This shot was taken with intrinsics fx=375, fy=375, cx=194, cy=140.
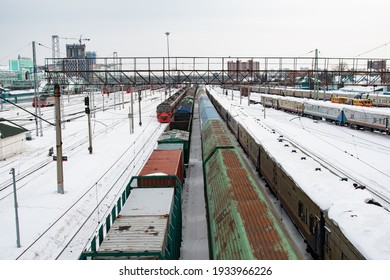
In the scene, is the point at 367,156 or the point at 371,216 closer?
the point at 371,216

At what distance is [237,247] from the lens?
9.55 m

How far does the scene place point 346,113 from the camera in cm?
4691

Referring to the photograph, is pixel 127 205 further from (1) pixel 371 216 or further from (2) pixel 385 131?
(2) pixel 385 131

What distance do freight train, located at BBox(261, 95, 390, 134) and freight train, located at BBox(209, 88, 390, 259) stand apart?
79.8 feet

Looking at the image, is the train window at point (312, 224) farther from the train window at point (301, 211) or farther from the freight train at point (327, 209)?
the train window at point (301, 211)

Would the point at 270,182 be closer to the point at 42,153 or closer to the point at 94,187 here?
the point at 94,187

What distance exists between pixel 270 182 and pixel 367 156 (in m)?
13.6

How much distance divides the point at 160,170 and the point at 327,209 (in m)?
8.77

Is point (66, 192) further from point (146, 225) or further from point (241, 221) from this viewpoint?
point (241, 221)

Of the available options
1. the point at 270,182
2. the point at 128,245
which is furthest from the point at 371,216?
the point at 270,182
